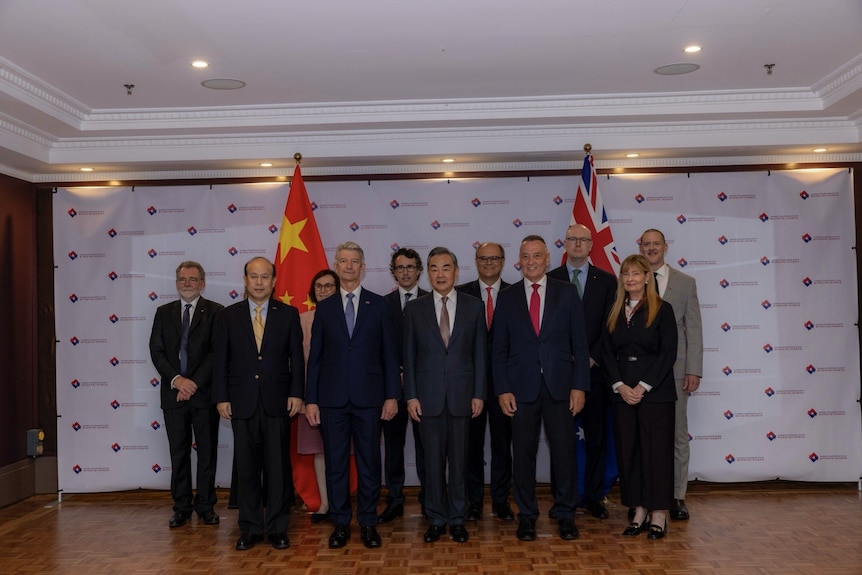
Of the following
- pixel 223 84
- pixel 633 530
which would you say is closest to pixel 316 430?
pixel 633 530

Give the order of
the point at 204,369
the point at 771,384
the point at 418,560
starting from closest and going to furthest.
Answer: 1. the point at 418,560
2. the point at 204,369
3. the point at 771,384

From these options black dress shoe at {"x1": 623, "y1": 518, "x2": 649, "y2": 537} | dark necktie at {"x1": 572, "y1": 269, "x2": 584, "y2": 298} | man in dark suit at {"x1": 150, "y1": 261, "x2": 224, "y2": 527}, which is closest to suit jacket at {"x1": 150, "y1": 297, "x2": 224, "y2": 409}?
man in dark suit at {"x1": 150, "y1": 261, "x2": 224, "y2": 527}

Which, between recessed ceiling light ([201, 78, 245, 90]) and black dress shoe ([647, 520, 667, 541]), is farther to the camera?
recessed ceiling light ([201, 78, 245, 90])

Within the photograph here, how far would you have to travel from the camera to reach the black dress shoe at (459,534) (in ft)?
15.6

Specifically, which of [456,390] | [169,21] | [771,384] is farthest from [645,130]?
[169,21]

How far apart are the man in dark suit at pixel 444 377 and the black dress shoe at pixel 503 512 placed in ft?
1.77

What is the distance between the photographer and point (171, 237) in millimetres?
6586

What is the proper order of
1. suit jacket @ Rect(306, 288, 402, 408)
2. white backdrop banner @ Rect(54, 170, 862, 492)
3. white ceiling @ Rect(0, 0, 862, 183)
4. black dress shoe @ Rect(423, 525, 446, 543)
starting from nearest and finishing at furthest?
white ceiling @ Rect(0, 0, 862, 183), suit jacket @ Rect(306, 288, 402, 408), black dress shoe @ Rect(423, 525, 446, 543), white backdrop banner @ Rect(54, 170, 862, 492)

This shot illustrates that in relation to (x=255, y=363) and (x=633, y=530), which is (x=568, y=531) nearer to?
(x=633, y=530)

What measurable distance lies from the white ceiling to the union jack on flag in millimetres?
222

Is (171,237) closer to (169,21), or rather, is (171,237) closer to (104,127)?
(104,127)

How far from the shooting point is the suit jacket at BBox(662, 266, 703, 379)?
17.6 ft

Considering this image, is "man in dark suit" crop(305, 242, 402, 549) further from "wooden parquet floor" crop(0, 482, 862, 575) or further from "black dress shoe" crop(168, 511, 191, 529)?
"black dress shoe" crop(168, 511, 191, 529)

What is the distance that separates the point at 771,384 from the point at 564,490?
2464 mm
